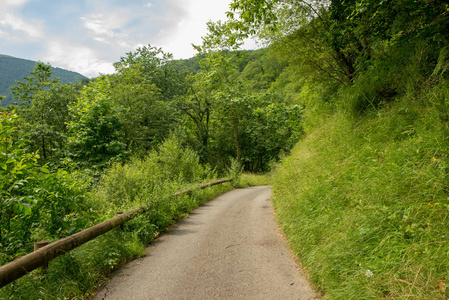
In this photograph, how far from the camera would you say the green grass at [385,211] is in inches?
92.7

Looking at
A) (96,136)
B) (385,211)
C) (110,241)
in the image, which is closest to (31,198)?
(110,241)

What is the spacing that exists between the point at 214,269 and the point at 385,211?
290cm

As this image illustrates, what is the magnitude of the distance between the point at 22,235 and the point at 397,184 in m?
5.90

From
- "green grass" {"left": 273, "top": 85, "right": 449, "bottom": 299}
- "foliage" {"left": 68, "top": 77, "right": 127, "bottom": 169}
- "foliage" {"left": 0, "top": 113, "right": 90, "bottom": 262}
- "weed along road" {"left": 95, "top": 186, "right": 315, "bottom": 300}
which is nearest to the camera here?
"green grass" {"left": 273, "top": 85, "right": 449, "bottom": 299}

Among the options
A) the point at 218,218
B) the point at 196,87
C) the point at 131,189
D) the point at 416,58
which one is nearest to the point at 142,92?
the point at 196,87

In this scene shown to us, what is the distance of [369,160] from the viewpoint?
4184 millimetres

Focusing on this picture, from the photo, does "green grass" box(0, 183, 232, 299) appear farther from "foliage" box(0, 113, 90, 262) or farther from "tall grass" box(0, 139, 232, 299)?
"foliage" box(0, 113, 90, 262)

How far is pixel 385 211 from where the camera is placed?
3004 mm

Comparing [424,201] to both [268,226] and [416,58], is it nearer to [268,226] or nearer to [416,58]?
Answer: [416,58]

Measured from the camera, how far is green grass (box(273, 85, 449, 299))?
7.73ft

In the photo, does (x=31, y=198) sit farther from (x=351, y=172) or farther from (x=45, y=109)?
(x=45, y=109)

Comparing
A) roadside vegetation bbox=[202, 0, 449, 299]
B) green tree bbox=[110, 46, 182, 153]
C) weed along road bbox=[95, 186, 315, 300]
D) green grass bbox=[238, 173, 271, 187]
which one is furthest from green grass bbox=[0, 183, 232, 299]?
green grass bbox=[238, 173, 271, 187]

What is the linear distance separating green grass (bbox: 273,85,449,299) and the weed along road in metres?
0.50

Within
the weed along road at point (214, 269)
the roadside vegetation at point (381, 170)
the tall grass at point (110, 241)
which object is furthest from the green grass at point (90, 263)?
the roadside vegetation at point (381, 170)
